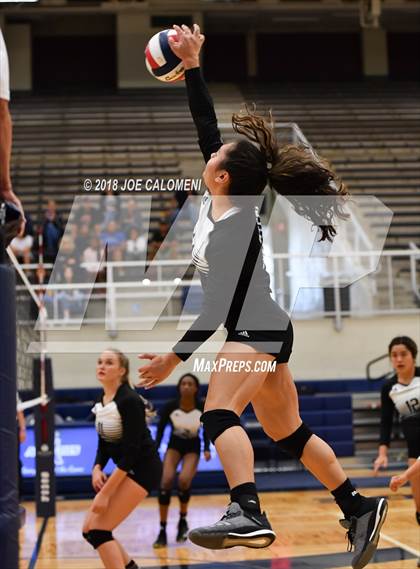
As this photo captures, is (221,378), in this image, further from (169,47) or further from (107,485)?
(107,485)

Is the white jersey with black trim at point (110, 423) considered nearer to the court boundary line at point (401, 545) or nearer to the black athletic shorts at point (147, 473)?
the black athletic shorts at point (147, 473)

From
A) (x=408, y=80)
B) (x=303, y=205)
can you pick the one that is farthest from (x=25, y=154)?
(x=303, y=205)

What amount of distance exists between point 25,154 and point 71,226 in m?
5.40

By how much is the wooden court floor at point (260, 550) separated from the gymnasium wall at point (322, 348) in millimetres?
2545

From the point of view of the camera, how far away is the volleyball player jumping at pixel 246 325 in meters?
3.43

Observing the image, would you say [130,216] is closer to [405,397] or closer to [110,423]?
[405,397]

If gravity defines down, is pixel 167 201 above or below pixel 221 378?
above

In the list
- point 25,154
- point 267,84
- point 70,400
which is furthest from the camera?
point 267,84

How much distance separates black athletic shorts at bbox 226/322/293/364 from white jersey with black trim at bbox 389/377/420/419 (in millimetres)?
3217

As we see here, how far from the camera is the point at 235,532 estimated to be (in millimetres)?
3273

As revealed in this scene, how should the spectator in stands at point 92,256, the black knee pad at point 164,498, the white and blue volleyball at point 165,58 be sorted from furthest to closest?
the spectator in stands at point 92,256 → the black knee pad at point 164,498 → the white and blue volleyball at point 165,58

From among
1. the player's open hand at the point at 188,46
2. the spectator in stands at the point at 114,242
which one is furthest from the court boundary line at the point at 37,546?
the player's open hand at the point at 188,46

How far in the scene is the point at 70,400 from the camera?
1184 centimetres

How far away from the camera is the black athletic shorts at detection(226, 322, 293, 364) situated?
3.53 meters
